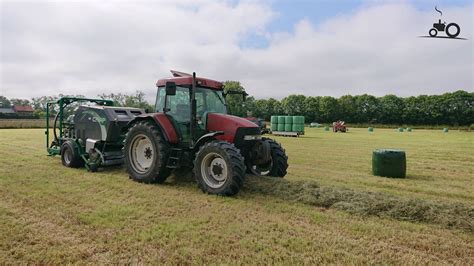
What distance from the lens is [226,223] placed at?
4.57 metres

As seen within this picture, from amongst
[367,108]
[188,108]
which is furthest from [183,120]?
[367,108]

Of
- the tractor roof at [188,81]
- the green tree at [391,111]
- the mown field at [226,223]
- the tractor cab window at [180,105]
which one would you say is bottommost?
the mown field at [226,223]

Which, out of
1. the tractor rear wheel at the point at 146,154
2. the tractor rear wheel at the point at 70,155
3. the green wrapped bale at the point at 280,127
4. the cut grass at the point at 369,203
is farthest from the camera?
the green wrapped bale at the point at 280,127

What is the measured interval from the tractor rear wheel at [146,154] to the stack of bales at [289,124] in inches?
896

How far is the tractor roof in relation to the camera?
6809mm

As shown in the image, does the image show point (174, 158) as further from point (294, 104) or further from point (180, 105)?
point (294, 104)

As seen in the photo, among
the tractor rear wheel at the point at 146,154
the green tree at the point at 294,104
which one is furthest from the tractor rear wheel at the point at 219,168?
the green tree at the point at 294,104

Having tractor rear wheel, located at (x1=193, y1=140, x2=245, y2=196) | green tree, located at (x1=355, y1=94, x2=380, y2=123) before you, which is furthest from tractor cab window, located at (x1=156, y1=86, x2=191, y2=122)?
green tree, located at (x1=355, y1=94, x2=380, y2=123)

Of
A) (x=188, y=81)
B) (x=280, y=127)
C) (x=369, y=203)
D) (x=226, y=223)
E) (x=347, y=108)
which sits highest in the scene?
(x=347, y=108)

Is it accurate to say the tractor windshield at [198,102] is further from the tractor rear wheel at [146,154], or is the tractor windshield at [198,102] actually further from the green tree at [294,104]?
the green tree at [294,104]

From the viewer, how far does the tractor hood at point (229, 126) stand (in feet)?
20.9

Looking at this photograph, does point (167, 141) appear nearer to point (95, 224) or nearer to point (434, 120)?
point (95, 224)

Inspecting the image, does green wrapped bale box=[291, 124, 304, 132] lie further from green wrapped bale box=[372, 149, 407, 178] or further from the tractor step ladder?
the tractor step ladder

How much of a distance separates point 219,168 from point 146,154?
2130 millimetres
